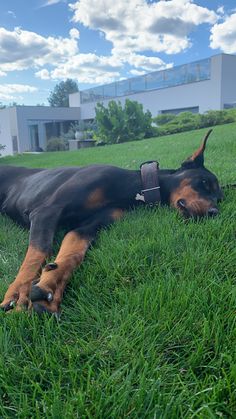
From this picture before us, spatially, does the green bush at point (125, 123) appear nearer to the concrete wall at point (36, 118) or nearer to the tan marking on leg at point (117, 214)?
the tan marking on leg at point (117, 214)

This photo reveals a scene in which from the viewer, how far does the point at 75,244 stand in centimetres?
220

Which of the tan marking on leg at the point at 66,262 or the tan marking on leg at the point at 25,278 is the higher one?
the tan marking on leg at the point at 66,262

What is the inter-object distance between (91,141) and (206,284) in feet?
66.5

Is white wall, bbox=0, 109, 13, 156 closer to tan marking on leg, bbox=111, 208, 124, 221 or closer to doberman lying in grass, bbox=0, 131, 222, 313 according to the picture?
doberman lying in grass, bbox=0, 131, 222, 313

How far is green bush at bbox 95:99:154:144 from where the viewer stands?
17625 mm

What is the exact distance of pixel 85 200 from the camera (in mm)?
2652

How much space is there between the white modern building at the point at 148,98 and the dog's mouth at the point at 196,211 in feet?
84.6

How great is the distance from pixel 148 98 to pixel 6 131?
16.1m

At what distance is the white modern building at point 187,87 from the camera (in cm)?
2597

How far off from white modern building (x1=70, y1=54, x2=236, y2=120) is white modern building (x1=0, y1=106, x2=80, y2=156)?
6546 millimetres

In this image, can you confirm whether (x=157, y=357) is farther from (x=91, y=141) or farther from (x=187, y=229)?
(x=91, y=141)

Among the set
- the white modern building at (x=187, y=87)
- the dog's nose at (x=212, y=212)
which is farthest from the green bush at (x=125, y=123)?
the dog's nose at (x=212, y=212)

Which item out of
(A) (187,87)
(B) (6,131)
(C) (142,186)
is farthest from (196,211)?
(B) (6,131)

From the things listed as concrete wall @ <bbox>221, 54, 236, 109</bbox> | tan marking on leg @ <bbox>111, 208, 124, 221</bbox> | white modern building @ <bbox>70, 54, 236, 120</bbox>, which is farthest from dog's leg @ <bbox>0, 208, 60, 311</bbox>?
concrete wall @ <bbox>221, 54, 236, 109</bbox>
